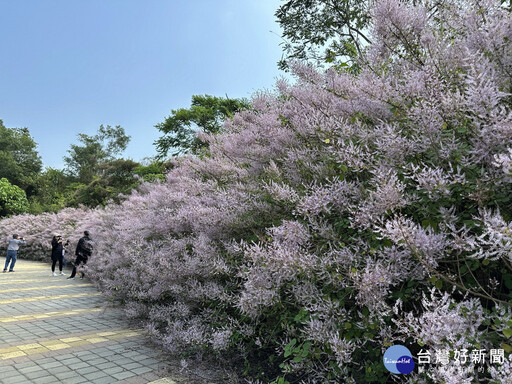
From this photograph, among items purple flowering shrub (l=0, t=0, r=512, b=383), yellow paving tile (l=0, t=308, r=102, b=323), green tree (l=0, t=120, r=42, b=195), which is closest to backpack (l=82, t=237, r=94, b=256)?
yellow paving tile (l=0, t=308, r=102, b=323)

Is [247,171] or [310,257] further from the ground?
[247,171]

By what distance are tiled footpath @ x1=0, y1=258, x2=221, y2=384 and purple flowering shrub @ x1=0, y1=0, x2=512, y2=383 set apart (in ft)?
1.40

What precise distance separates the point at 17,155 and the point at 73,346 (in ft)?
172

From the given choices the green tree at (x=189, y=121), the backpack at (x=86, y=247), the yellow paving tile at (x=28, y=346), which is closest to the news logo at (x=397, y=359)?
the yellow paving tile at (x=28, y=346)

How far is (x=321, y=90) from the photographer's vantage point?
3420 mm

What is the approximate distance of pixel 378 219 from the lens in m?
1.83

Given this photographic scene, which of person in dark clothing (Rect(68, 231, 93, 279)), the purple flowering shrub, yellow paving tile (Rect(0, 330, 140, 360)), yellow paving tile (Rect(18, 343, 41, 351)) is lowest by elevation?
yellow paving tile (Rect(18, 343, 41, 351))

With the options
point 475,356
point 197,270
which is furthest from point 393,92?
point 197,270

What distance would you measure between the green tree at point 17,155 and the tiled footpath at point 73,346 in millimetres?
40610

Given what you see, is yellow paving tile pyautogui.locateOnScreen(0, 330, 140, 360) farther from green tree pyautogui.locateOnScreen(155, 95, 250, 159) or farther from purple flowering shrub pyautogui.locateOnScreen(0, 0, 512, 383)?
green tree pyautogui.locateOnScreen(155, 95, 250, 159)

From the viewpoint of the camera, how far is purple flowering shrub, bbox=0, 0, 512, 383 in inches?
66.6

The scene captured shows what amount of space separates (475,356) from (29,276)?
41.5 ft

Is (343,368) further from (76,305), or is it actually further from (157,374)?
(76,305)

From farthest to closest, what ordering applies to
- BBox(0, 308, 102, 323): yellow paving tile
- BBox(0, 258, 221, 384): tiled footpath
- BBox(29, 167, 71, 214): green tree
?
BBox(29, 167, 71, 214): green tree < BBox(0, 308, 102, 323): yellow paving tile < BBox(0, 258, 221, 384): tiled footpath
